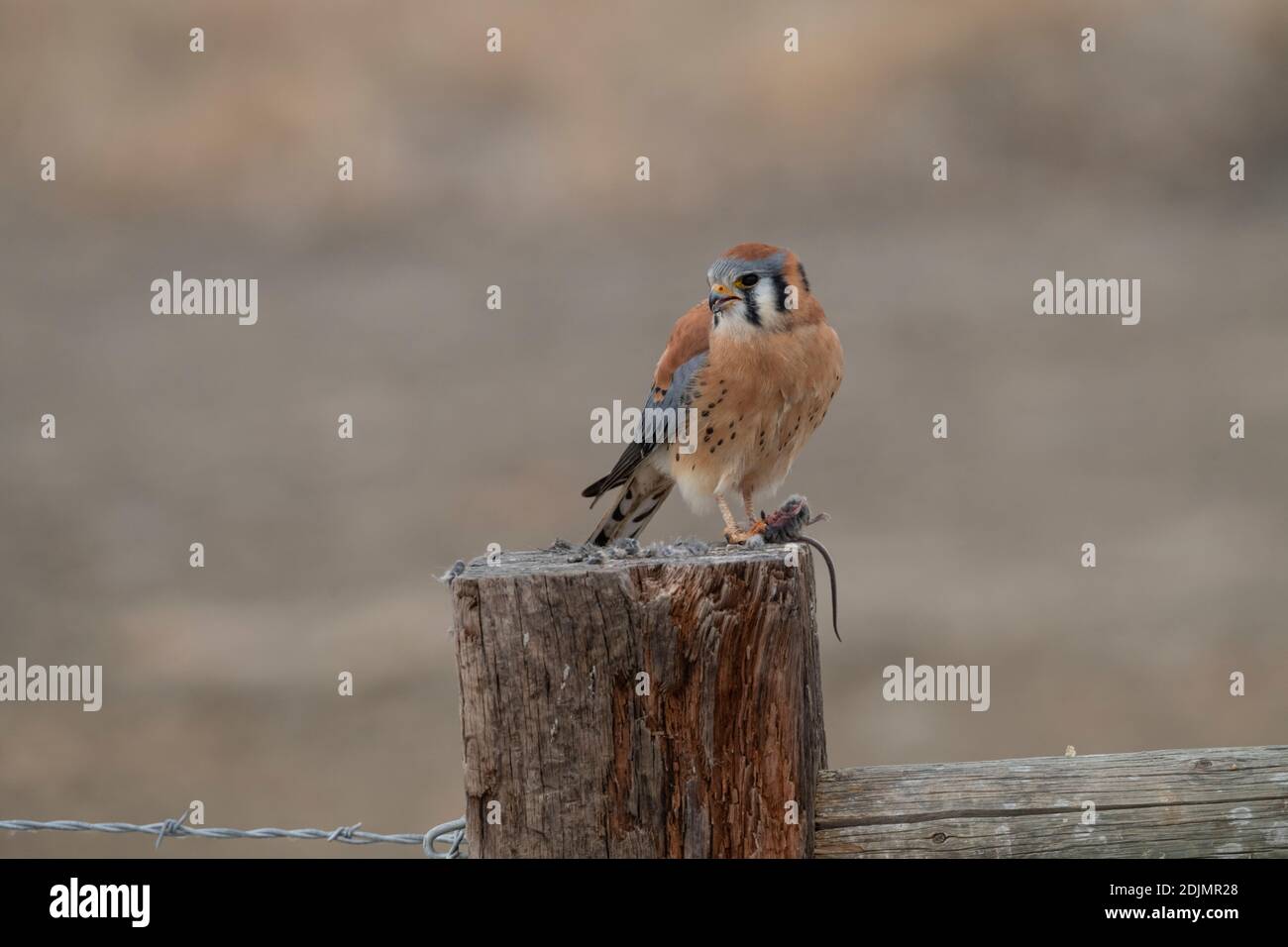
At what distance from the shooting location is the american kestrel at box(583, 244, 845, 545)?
4426 millimetres

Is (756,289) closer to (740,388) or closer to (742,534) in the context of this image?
(740,388)

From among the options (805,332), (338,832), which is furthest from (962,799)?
(805,332)

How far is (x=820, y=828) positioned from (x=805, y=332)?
225 cm

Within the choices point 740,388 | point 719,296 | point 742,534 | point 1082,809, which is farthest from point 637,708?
point 740,388

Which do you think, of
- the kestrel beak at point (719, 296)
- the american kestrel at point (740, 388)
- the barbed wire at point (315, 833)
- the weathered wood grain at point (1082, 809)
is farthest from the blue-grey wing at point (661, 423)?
the weathered wood grain at point (1082, 809)

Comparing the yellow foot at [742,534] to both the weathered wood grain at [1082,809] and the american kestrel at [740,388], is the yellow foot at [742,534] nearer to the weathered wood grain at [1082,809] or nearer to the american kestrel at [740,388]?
the american kestrel at [740,388]

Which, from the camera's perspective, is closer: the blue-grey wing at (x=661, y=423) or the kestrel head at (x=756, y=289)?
the kestrel head at (x=756, y=289)

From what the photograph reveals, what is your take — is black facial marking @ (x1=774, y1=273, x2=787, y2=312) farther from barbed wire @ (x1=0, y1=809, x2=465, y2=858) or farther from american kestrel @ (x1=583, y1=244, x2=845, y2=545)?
barbed wire @ (x1=0, y1=809, x2=465, y2=858)

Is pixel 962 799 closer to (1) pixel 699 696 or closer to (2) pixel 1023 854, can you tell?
(2) pixel 1023 854

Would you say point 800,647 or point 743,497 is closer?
point 800,647

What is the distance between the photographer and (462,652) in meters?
2.55

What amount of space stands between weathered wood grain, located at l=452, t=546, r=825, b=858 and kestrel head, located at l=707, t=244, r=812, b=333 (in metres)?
1.85

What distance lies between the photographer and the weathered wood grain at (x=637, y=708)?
8.13 feet

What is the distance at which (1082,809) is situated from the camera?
2.54 m
